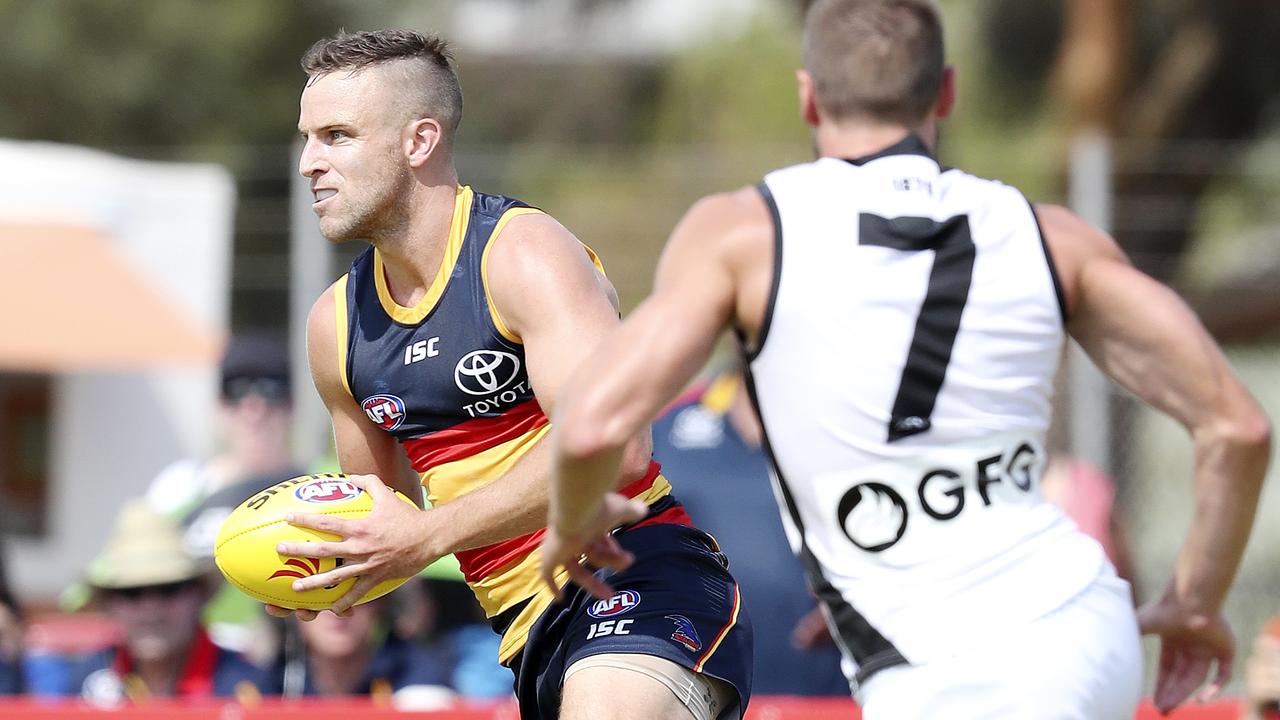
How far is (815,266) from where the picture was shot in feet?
9.79

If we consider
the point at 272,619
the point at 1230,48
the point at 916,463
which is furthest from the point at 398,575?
the point at 1230,48

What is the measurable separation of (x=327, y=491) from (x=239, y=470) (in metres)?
4.15

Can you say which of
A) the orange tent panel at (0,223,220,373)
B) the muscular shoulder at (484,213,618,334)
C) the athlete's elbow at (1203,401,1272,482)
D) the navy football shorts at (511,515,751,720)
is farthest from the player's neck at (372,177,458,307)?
the orange tent panel at (0,223,220,373)

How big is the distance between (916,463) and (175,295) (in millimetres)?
9816

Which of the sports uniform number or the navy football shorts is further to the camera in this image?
the navy football shorts

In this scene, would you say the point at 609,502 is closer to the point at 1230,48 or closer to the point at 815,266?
the point at 815,266

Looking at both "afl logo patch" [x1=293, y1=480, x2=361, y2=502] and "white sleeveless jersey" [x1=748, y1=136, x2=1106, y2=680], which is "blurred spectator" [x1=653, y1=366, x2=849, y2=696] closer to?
"afl logo patch" [x1=293, y1=480, x2=361, y2=502]

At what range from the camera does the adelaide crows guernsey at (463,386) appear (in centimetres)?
374

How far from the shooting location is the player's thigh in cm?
342

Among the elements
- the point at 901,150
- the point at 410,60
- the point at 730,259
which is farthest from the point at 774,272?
the point at 410,60

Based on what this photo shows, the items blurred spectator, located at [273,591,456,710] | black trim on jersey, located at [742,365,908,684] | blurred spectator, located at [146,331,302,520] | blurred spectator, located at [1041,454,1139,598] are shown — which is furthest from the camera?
blurred spectator, located at [146,331,302,520]

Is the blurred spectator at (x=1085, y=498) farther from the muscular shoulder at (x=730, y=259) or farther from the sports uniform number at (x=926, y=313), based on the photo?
the muscular shoulder at (x=730, y=259)

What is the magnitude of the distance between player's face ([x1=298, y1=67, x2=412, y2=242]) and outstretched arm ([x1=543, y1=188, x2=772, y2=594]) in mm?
1037

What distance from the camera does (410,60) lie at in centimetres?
390
